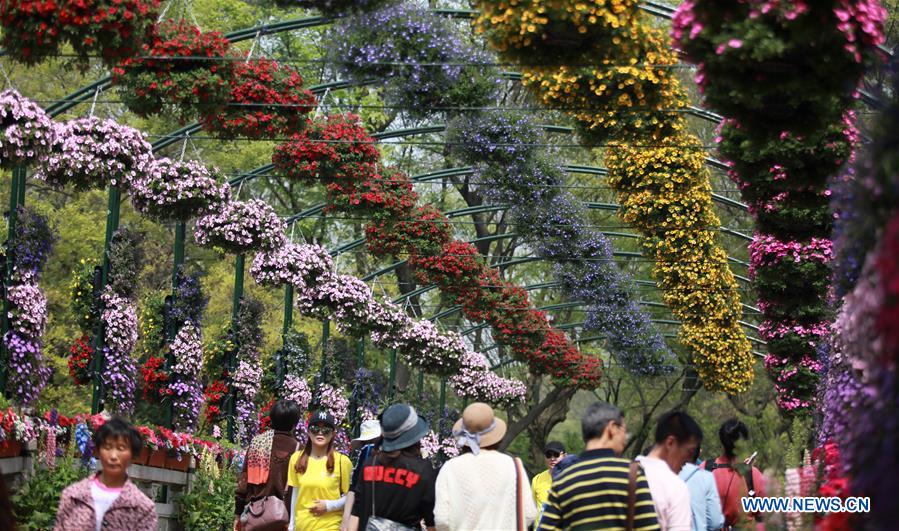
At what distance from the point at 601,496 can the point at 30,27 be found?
505 centimetres

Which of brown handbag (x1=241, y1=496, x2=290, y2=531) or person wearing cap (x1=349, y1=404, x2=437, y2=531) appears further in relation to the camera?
brown handbag (x1=241, y1=496, x2=290, y2=531)

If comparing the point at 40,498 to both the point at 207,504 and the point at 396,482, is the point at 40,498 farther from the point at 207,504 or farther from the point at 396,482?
the point at 207,504

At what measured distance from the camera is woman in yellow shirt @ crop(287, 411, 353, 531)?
29.5 ft

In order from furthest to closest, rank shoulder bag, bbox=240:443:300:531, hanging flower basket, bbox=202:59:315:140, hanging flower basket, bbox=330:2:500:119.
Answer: hanging flower basket, bbox=202:59:315:140
hanging flower basket, bbox=330:2:500:119
shoulder bag, bbox=240:443:300:531

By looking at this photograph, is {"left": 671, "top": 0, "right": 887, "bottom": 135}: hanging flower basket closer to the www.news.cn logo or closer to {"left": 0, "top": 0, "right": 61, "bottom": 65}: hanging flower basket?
the www.news.cn logo

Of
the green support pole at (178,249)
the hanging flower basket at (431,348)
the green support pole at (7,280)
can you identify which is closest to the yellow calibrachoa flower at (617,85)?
the green support pole at (7,280)

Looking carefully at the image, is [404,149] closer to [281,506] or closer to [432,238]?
[432,238]

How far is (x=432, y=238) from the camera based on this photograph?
2025 centimetres

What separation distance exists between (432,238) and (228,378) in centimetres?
381

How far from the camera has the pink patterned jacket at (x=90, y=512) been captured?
6.38m

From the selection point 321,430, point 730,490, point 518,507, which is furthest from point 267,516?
point 730,490

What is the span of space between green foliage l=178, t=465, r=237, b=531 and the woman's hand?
5.16m

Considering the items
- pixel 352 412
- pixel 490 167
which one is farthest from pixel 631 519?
pixel 352 412

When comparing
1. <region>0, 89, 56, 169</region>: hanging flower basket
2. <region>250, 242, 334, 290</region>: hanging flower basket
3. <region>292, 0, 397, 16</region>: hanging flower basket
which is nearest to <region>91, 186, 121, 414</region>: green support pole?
<region>0, 89, 56, 169</region>: hanging flower basket
